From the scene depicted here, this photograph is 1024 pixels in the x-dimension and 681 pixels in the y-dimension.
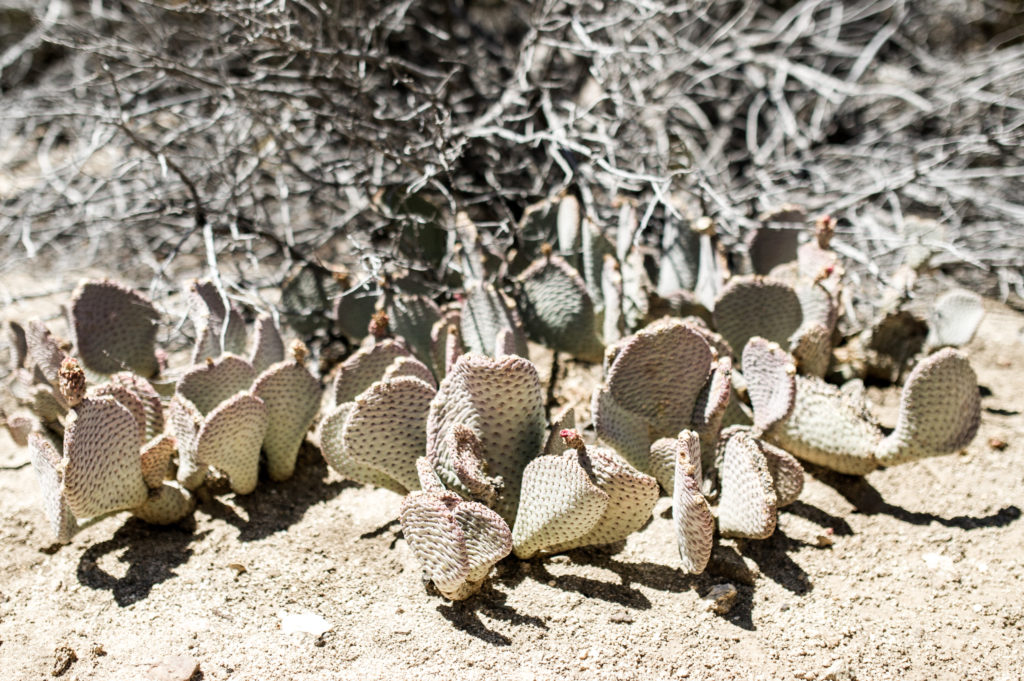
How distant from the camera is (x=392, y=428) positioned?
1881 millimetres

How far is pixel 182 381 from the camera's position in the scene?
2.11 metres

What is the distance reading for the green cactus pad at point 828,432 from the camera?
205 centimetres

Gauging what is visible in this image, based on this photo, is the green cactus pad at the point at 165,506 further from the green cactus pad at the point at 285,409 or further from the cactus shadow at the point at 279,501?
the green cactus pad at the point at 285,409

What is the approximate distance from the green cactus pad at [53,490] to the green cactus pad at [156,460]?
175 mm

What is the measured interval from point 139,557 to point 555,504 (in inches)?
39.3

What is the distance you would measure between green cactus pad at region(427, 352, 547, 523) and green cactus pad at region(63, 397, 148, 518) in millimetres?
695

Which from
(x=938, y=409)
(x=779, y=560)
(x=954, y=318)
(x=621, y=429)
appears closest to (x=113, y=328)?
(x=621, y=429)

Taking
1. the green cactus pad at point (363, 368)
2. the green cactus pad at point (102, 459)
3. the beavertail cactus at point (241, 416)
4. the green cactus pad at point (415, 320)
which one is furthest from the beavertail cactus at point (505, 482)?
the green cactus pad at point (102, 459)

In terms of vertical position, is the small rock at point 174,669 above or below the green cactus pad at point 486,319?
below

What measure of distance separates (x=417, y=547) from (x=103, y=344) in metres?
1.26

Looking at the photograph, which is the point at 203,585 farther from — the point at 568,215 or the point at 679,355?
the point at 568,215

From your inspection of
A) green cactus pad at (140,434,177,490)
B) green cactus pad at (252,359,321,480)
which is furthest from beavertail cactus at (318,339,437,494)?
green cactus pad at (140,434,177,490)

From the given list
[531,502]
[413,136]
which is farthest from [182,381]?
[413,136]

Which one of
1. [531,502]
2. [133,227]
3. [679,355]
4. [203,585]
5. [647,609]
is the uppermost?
[133,227]
